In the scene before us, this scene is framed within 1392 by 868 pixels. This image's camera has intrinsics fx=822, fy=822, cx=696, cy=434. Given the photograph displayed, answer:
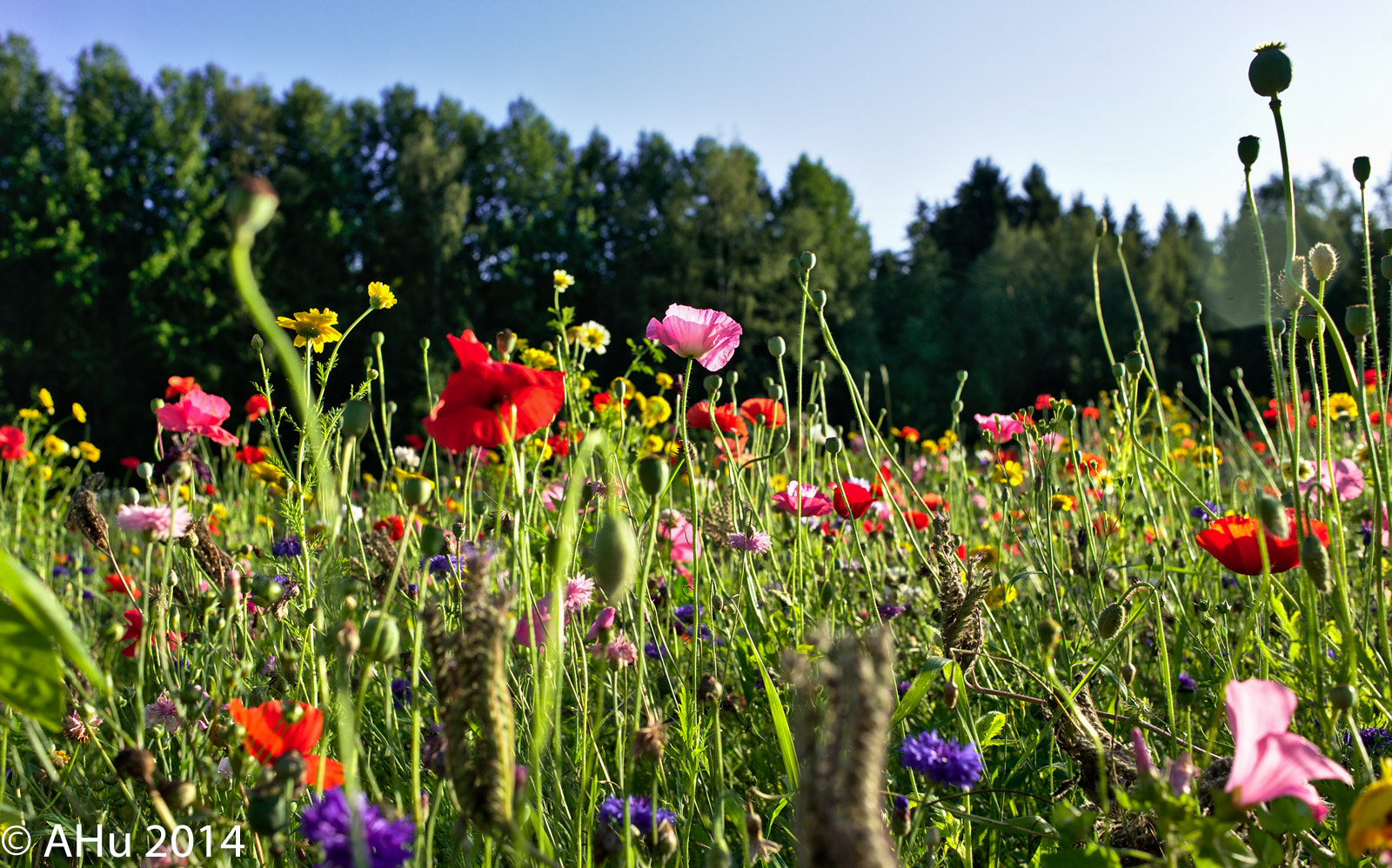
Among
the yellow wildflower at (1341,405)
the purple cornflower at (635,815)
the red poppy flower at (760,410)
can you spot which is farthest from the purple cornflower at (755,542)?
the yellow wildflower at (1341,405)

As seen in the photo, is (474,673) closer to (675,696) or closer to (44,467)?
(675,696)

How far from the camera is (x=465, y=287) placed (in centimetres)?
1655

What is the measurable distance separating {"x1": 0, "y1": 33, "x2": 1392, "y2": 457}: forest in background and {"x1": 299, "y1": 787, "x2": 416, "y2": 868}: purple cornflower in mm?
12825

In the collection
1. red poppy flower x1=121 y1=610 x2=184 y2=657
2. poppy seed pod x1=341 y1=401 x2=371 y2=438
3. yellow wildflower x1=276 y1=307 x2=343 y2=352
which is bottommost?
red poppy flower x1=121 y1=610 x2=184 y2=657

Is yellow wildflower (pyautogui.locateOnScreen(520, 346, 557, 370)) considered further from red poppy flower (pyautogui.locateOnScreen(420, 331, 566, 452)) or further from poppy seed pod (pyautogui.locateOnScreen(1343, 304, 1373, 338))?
poppy seed pod (pyautogui.locateOnScreen(1343, 304, 1373, 338))

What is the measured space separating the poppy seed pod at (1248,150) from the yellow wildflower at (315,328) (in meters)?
1.36

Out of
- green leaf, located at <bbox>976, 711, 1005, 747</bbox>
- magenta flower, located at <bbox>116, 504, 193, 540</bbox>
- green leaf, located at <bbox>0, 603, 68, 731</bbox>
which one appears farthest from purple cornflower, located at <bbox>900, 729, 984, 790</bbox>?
magenta flower, located at <bbox>116, 504, 193, 540</bbox>

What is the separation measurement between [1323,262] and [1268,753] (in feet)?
2.19

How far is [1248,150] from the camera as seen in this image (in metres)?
0.93

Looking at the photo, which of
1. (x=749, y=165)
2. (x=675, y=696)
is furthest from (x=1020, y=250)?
(x=675, y=696)

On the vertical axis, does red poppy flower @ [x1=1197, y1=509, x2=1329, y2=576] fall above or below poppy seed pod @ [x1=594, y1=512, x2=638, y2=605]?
below

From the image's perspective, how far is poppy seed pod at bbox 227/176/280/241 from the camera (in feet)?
1.32

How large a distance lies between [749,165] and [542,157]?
15.6 ft

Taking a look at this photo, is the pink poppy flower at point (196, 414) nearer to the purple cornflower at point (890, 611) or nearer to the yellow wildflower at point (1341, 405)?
the purple cornflower at point (890, 611)
